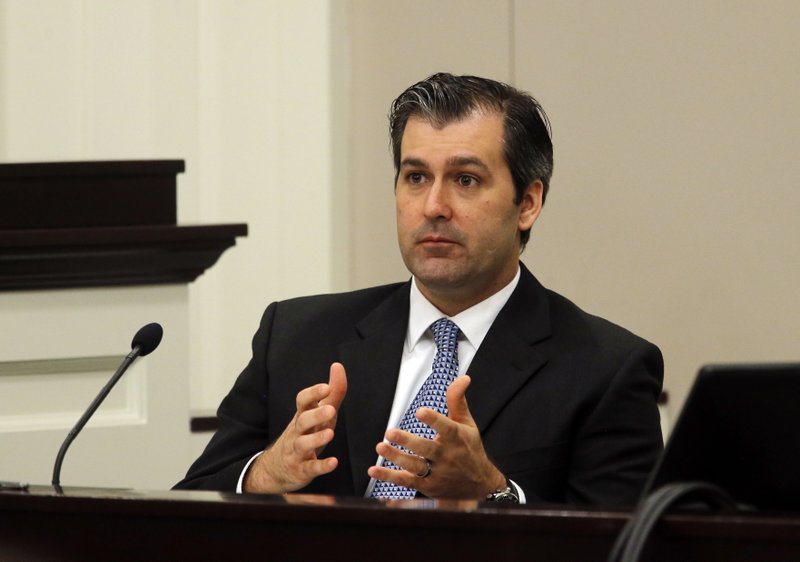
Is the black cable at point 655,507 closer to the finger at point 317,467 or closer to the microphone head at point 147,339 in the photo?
the finger at point 317,467

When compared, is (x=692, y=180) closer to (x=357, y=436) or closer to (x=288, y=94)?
(x=288, y=94)

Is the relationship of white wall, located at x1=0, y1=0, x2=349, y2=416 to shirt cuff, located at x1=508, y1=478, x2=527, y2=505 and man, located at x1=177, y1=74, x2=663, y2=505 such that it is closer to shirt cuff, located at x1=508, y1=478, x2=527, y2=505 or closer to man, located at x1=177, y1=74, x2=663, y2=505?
man, located at x1=177, y1=74, x2=663, y2=505

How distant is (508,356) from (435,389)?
13cm

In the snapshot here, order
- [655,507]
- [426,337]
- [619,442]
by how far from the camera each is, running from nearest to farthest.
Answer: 1. [655,507]
2. [619,442]
3. [426,337]

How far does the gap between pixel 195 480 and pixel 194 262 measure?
566 millimetres

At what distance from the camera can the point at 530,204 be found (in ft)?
8.05

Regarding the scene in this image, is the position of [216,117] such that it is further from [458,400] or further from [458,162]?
[458,400]

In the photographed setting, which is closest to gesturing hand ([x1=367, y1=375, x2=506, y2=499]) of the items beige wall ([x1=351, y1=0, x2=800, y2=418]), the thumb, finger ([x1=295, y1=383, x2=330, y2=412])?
the thumb

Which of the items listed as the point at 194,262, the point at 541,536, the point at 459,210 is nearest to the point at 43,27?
the point at 194,262

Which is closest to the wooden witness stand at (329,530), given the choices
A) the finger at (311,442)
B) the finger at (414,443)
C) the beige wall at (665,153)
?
the finger at (414,443)

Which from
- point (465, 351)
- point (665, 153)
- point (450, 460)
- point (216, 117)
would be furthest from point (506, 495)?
point (216, 117)

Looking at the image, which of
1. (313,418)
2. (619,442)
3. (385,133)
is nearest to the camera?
(313,418)

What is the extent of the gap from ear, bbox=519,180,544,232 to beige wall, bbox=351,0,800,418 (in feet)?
3.96

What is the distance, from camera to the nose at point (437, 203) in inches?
89.2
